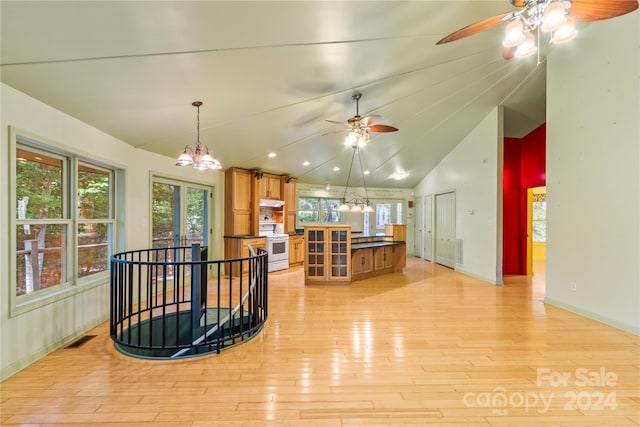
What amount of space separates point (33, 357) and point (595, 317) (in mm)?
6303

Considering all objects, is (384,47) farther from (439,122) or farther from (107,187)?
(107,187)

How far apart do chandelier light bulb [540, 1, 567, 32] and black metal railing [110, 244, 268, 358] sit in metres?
3.05

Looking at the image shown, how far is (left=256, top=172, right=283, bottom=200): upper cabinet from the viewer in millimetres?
7141

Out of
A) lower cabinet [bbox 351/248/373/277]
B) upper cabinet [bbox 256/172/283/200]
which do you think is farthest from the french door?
lower cabinet [bbox 351/248/373/277]

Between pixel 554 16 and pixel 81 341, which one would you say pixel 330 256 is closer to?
pixel 81 341

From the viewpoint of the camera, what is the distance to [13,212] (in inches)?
99.3

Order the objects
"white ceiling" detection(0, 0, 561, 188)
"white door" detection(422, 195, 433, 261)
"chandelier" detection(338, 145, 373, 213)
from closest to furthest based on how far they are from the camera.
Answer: "white ceiling" detection(0, 0, 561, 188) → "chandelier" detection(338, 145, 373, 213) → "white door" detection(422, 195, 433, 261)

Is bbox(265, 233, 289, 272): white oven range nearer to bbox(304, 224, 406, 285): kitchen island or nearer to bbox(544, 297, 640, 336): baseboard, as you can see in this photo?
bbox(304, 224, 406, 285): kitchen island

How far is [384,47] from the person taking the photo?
324 centimetres

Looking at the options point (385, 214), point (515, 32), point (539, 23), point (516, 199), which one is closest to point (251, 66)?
point (515, 32)

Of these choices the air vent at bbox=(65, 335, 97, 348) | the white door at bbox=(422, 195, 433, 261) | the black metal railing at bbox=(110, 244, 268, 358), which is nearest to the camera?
the black metal railing at bbox=(110, 244, 268, 358)

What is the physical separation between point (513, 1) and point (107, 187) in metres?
4.91

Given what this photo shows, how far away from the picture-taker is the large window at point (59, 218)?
2793mm

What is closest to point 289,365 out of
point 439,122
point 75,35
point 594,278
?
point 75,35
